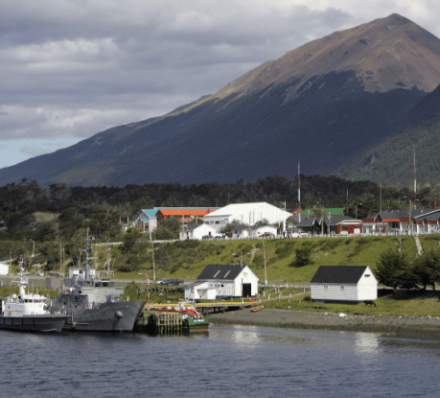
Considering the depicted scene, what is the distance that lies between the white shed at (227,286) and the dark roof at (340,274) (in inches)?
443

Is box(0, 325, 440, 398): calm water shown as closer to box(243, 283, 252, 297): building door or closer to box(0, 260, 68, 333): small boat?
box(0, 260, 68, 333): small boat

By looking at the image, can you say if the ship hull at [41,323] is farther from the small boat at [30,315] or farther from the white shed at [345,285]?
the white shed at [345,285]

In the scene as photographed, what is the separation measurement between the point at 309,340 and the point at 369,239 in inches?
1653

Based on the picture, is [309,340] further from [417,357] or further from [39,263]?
[39,263]

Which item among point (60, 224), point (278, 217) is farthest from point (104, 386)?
point (60, 224)

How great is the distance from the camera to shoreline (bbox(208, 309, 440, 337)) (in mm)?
71625

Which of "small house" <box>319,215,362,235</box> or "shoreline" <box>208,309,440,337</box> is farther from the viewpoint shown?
"small house" <box>319,215,362,235</box>

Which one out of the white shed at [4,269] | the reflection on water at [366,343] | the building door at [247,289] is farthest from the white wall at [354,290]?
the white shed at [4,269]

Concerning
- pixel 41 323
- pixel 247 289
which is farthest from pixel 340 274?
pixel 41 323

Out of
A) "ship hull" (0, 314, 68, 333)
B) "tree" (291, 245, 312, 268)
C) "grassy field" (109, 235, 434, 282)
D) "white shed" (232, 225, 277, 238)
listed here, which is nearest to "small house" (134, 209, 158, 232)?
"white shed" (232, 225, 277, 238)

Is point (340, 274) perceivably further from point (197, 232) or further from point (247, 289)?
point (197, 232)

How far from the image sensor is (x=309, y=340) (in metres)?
68.9

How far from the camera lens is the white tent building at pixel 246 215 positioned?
6427 inches

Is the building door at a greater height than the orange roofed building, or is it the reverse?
the orange roofed building
